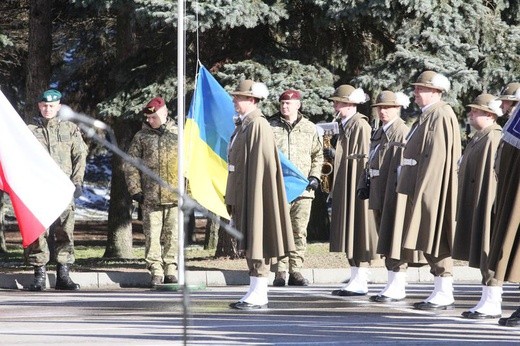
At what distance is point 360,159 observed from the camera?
14164 mm

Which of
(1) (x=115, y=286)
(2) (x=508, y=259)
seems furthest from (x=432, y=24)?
(2) (x=508, y=259)

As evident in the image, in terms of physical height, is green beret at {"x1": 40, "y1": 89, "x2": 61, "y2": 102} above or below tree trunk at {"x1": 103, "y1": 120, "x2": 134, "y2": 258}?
above

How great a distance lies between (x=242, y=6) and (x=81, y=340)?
853cm

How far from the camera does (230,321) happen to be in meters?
11.1

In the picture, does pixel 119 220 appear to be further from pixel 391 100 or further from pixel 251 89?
pixel 251 89

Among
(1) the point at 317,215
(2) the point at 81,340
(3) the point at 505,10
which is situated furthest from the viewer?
(1) the point at 317,215

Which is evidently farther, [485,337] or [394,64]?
[394,64]

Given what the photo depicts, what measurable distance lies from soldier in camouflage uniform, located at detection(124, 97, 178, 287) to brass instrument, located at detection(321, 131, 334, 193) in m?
1.80

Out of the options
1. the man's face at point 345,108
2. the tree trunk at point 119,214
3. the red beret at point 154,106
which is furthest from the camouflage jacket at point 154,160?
the tree trunk at point 119,214

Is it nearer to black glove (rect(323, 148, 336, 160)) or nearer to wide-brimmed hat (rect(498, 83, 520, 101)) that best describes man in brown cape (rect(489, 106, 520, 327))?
wide-brimmed hat (rect(498, 83, 520, 101))

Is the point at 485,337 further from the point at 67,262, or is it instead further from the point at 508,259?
the point at 67,262

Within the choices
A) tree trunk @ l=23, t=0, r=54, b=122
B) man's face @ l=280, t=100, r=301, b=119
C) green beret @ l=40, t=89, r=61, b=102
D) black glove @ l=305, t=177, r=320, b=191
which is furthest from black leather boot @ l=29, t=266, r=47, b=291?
tree trunk @ l=23, t=0, r=54, b=122

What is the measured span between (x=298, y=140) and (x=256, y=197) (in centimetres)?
317

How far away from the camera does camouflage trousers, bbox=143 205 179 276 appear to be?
15289 millimetres
